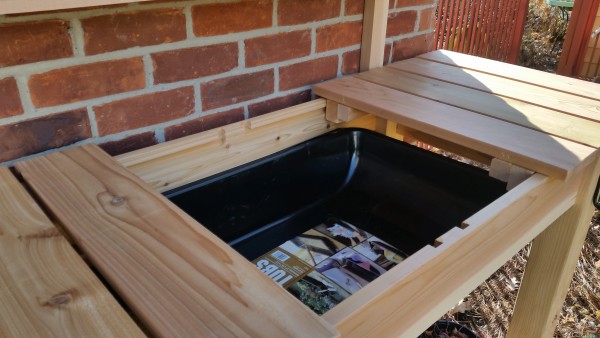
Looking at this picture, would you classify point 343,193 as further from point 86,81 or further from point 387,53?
point 86,81

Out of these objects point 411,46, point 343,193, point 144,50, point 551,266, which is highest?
point 144,50

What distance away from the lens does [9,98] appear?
34.6 inches

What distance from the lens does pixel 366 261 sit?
1195mm

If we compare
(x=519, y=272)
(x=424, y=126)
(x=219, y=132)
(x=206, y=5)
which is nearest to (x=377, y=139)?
(x=424, y=126)

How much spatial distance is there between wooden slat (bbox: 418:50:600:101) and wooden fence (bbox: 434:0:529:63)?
63.5 inches

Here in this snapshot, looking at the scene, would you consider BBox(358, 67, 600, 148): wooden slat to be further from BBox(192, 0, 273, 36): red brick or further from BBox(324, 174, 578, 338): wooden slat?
BBox(192, 0, 273, 36): red brick

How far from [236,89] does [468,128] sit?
1.81ft

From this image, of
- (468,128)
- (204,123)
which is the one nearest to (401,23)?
(468,128)

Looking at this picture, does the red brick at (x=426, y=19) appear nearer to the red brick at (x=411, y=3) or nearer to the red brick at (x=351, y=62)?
the red brick at (x=411, y=3)

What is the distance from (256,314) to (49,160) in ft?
1.85

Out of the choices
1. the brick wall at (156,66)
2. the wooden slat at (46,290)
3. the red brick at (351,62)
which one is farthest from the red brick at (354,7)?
the wooden slat at (46,290)

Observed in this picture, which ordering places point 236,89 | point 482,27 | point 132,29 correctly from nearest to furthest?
point 132,29 < point 236,89 < point 482,27

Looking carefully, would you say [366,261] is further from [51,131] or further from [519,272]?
[519,272]

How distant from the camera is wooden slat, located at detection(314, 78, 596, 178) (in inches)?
37.6
